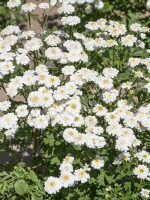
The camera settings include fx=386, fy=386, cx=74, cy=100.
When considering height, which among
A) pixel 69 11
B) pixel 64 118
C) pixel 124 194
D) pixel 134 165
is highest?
pixel 69 11

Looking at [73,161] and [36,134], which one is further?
[36,134]

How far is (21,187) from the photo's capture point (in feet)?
11.9

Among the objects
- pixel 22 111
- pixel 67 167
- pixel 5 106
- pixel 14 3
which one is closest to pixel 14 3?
pixel 14 3

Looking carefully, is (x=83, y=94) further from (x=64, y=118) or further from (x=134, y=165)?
(x=134, y=165)

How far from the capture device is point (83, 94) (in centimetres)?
430

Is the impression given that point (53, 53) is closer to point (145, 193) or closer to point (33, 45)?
point (33, 45)

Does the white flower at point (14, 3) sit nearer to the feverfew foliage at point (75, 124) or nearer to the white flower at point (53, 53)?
the feverfew foliage at point (75, 124)

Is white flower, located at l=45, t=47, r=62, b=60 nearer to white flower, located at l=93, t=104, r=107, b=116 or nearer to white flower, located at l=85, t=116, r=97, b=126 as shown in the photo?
white flower, located at l=93, t=104, r=107, b=116

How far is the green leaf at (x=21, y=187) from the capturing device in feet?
11.9

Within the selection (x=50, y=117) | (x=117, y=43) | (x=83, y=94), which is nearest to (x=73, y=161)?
(x=50, y=117)

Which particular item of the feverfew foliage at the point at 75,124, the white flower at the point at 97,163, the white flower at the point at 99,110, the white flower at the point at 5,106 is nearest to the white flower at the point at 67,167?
the feverfew foliage at the point at 75,124

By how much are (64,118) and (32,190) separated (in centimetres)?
81

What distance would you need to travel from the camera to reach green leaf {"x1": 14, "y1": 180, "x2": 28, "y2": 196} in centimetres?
362

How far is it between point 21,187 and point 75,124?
779 mm
